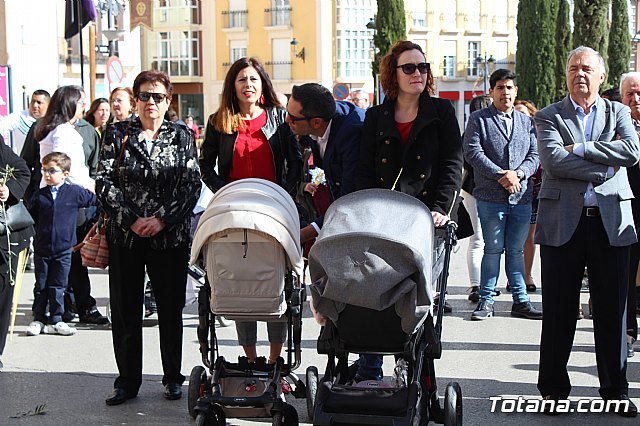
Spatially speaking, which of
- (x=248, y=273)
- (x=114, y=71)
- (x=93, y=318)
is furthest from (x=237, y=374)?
(x=114, y=71)

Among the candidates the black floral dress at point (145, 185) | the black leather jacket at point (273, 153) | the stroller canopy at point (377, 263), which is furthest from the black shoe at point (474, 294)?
the stroller canopy at point (377, 263)

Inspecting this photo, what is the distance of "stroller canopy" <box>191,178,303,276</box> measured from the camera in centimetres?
531

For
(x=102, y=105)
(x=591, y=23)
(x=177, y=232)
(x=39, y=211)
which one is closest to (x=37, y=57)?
(x=591, y=23)

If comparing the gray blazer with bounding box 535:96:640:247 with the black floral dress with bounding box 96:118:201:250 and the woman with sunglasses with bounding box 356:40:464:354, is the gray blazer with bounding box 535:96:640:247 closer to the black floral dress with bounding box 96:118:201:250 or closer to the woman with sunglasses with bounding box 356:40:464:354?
the woman with sunglasses with bounding box 356:40:464:354

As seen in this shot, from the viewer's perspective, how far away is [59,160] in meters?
9.23

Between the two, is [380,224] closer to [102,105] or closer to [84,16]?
[102,105]

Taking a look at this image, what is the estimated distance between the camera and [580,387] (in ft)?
22.6

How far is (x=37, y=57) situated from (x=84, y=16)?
22319mm

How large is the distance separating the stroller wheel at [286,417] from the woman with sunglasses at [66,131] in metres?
4.89

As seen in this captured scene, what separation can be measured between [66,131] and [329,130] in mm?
4394

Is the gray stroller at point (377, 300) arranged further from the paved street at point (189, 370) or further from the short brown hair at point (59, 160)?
the short brown hair at point (59, 160)

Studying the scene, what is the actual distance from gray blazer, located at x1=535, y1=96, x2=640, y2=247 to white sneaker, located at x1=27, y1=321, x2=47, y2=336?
4712mm

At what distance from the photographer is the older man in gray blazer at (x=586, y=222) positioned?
6.20m

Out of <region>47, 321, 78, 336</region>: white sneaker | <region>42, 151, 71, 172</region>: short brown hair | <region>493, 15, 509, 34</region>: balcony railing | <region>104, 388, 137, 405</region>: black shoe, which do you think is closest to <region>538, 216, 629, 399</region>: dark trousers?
<region>104, 388, 137, 405</region>: black shoe
